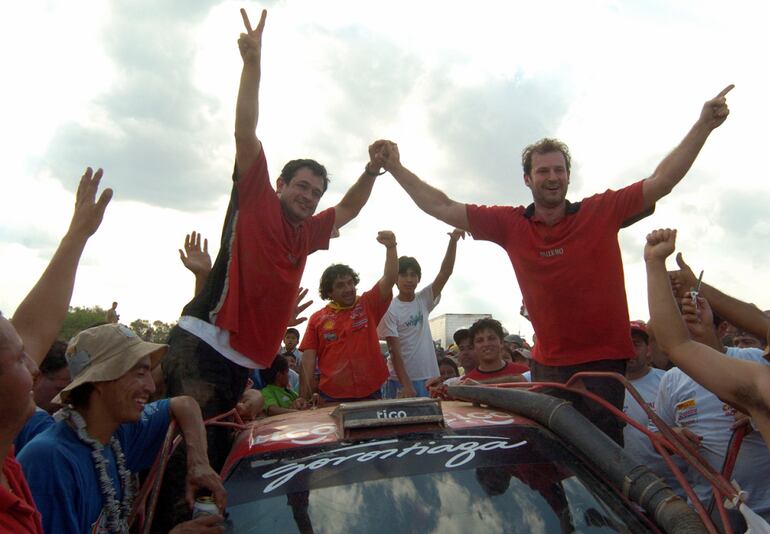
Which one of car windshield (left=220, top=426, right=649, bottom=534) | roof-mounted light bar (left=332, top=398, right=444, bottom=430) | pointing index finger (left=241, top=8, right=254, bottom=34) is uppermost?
pointing index finger (left=241, top=8, right=254, bottom=34)

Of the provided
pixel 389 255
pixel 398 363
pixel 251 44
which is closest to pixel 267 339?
pixel 251 44

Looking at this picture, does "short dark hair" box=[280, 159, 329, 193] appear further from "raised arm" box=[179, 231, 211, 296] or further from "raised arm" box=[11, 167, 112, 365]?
"raised arm" box=[11, 167, 112, 365]

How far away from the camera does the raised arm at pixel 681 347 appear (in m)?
2.06

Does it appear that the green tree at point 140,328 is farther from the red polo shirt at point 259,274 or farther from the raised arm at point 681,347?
the raised arm at point 681,347

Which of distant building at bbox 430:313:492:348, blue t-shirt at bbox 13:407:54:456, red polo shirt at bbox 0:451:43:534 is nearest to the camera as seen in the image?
red polo shirt at bbox 0:451:43:534

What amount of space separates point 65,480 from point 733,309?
2.69 meters

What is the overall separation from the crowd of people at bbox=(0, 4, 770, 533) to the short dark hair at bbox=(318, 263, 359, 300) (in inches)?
36.3

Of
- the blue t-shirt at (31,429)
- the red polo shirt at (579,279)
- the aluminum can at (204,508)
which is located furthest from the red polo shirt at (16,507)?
the red polo shirt at (579,279)

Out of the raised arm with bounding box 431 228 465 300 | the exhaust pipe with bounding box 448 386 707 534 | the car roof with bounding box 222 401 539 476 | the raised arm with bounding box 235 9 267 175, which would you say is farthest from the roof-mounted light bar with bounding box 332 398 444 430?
the raised arm with bounding box 431 228 465 300

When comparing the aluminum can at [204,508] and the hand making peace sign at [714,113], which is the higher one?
the hand making peace sign at [714,113]

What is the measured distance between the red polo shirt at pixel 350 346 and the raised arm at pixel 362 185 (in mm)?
1600

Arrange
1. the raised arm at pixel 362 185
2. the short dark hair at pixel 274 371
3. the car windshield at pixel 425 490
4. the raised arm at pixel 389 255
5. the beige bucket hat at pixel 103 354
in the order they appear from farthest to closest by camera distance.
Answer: the short dark hair at pixel 274 371 → the raised arm at pixel 389 255 → the raised arm at pixel 362 185 → the beige bucket hat at pixel 103 354 → the car windshield at pixel 425 490

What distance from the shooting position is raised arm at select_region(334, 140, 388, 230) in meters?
4.04

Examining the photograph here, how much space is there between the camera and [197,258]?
163 inches
